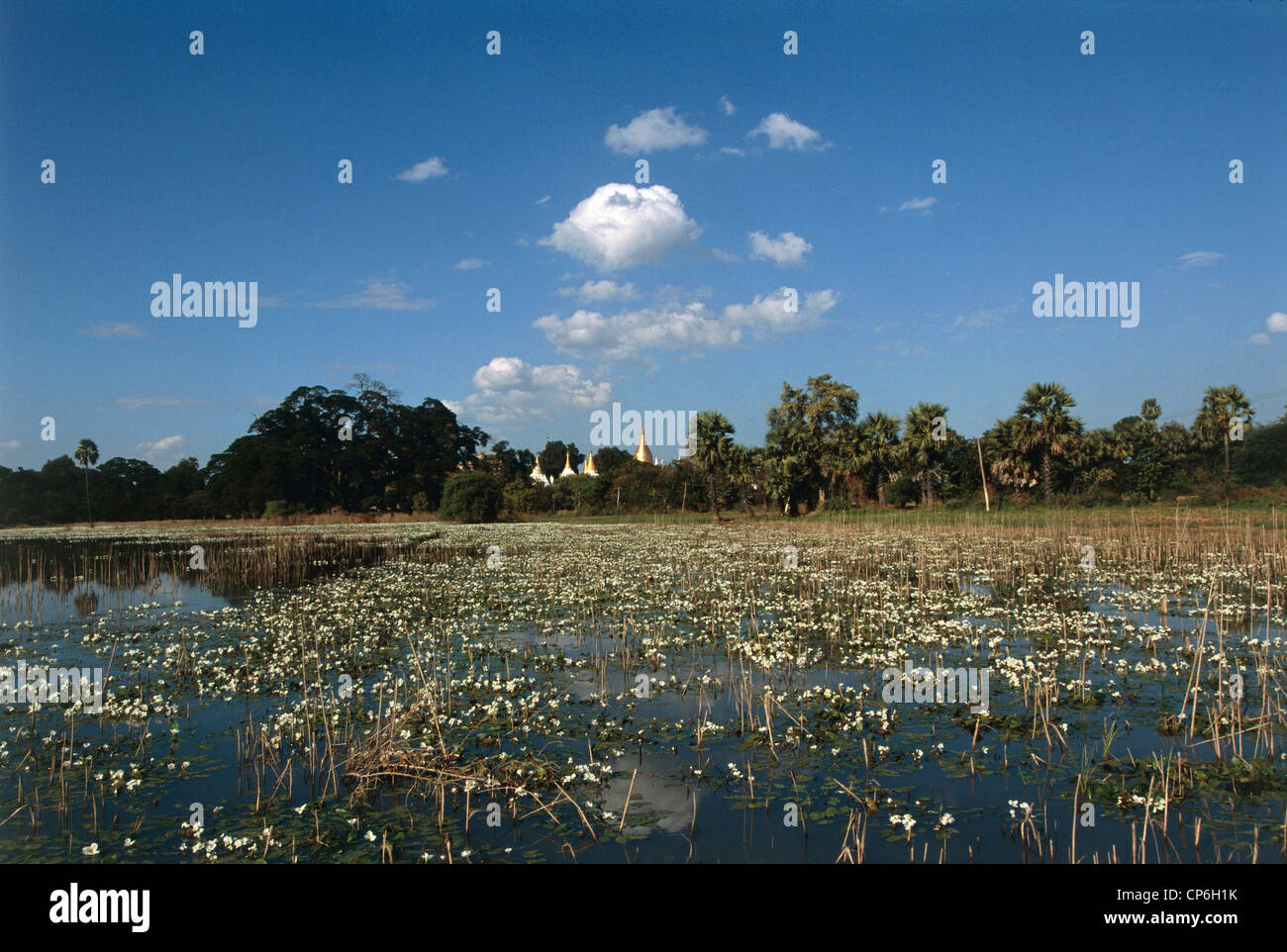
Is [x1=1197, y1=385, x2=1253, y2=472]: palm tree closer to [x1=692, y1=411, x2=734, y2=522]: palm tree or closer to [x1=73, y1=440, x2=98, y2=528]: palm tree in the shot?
[x1=692, y1=411, x2=734, y2=522]: palm tree

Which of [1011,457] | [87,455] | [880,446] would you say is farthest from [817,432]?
[87,455]

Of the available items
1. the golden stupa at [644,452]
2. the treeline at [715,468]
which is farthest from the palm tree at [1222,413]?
the golden stupa at [644,452]

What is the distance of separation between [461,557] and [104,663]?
17045mm

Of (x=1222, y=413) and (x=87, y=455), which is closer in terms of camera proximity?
(x=1222, y=413)

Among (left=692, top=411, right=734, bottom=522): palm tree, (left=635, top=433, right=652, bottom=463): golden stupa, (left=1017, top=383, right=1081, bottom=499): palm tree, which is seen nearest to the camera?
(left=1017, top=383, right=1081, bottom=499): palm tree

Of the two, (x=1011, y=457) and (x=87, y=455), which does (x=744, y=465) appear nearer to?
(x=1011, y=457)

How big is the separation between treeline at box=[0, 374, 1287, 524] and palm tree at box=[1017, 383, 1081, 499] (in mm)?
74

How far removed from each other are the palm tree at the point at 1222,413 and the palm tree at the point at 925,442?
54.8ft

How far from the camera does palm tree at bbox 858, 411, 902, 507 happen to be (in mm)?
54000

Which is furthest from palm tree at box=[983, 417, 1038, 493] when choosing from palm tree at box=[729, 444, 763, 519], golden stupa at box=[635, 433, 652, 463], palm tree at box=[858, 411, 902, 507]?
golden stupa at box=[635, 433, 652, 463]

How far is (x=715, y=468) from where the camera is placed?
56.0 m

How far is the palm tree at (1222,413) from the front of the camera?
4766 cm

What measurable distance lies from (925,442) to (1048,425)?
7421 mm

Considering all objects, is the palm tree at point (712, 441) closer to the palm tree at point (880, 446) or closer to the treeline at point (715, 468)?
the treeline at point (715, 468)
